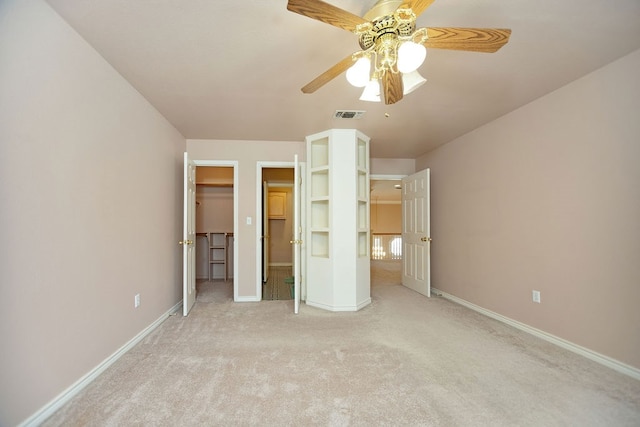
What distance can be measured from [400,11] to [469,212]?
3.17 metres

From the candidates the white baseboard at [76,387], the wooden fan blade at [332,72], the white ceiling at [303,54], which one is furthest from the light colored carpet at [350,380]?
the white ceiling at [303,54]

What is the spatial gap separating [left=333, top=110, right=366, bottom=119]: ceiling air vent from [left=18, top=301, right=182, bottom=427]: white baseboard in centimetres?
301

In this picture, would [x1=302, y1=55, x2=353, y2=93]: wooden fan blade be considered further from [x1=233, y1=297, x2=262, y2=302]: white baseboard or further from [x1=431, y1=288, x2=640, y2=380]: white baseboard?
[x1=233, y1=297, x2=262, y2=302]: white baseboard

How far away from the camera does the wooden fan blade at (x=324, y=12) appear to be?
1233mm

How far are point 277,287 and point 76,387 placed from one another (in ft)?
11.2

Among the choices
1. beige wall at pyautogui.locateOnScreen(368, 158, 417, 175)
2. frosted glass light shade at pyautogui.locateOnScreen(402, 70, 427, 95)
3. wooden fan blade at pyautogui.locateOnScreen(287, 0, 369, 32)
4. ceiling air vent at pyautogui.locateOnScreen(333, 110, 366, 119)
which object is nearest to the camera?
wooden fan blade at pyautogui.locateOnScreen(287, 0, 369, 32)

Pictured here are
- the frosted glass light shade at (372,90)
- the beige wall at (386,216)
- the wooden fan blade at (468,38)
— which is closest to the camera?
the wooden fan blade at (468,38)

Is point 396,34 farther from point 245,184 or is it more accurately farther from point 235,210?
point 235,210

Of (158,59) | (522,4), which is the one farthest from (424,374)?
(158,59)

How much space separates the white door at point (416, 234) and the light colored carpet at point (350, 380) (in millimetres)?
1366

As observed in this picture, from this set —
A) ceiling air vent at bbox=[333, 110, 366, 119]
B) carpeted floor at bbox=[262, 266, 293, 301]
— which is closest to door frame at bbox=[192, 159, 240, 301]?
carpeted floor at bbox=[262, 266, 293, 301]

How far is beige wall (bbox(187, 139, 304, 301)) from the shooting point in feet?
13.8

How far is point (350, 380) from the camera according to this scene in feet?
6.62

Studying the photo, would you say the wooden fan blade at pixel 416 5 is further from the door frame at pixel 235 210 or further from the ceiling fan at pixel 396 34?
the door frame at pixel 235 210
